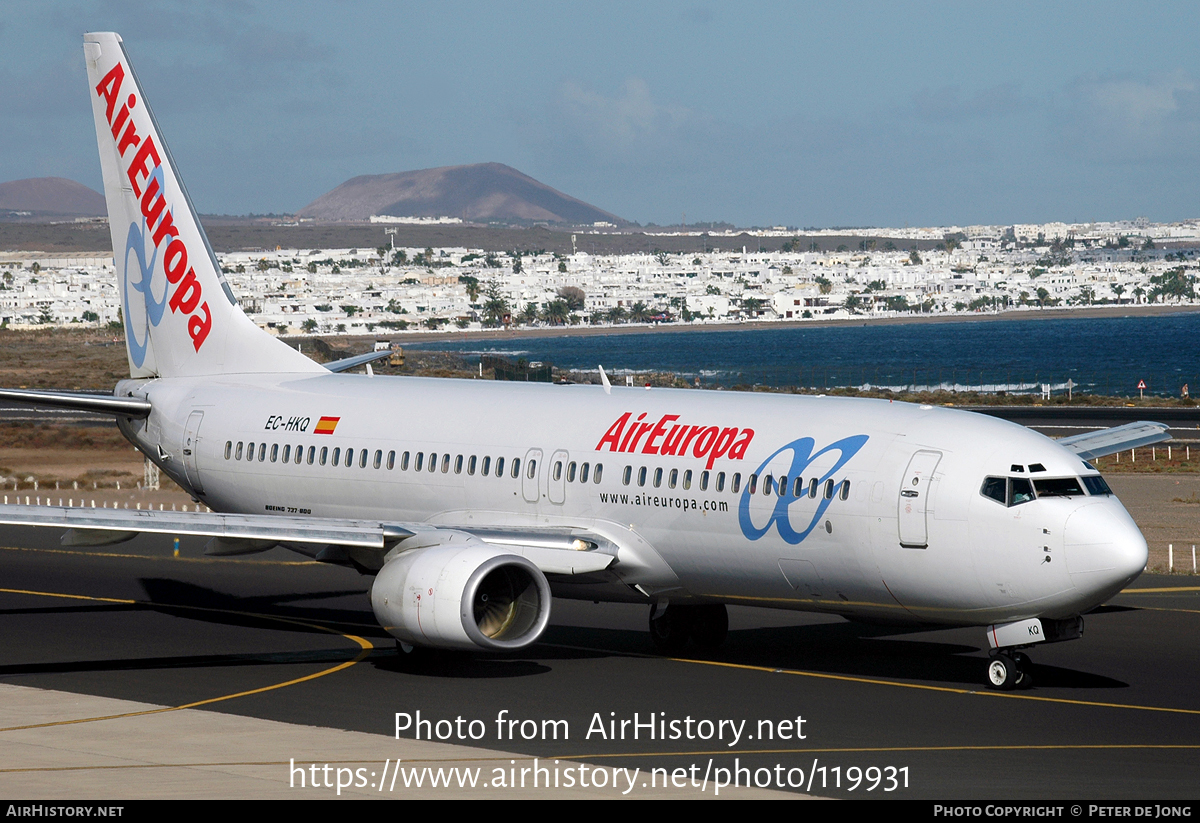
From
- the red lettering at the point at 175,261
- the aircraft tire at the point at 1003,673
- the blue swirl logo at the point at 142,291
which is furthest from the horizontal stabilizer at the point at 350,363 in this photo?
the aircraft tire at the point at 1003,673

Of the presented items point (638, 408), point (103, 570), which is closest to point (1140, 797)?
point (638, 408)

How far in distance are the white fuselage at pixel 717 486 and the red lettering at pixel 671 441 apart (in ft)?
0.10

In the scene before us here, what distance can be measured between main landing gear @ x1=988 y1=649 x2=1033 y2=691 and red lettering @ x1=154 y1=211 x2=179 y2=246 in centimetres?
2247

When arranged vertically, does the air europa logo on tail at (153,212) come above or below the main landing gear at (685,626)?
above

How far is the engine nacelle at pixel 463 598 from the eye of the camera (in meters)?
27.5

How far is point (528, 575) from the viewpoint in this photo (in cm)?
2867

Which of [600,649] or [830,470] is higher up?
[830,470]

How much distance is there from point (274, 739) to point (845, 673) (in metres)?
11.2

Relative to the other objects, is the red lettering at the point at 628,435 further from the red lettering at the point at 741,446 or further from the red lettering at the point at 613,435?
the red lettering at the point at 741,446

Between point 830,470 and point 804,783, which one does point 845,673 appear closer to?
point 830,470

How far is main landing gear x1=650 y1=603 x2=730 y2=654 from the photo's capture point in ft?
105

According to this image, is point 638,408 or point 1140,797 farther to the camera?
point 638,408

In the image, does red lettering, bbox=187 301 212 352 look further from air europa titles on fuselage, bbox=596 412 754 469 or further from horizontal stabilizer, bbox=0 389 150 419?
air europa titles on fuselage, bbox=596 412 754 469

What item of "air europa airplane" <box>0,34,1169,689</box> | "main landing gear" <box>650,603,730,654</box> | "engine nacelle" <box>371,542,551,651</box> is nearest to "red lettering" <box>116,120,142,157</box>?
"air europa airplane" <box>0,34,1169,689</box>
